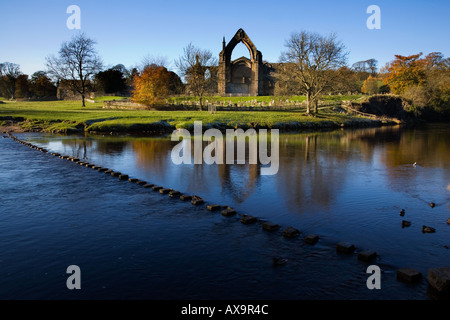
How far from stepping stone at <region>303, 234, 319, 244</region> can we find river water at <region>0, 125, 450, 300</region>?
20cm

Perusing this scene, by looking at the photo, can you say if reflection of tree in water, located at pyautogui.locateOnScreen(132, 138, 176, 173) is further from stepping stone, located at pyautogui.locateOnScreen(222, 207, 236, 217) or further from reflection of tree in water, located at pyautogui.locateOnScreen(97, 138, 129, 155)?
stepping stone, located at pyautogui.locateOnScreen(222, 207, 236, 217)

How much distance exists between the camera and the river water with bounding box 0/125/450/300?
657 centimetres

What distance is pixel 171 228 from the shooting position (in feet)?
31.2

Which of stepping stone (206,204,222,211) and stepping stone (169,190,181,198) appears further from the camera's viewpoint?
stepping stone (169,190,181,198)

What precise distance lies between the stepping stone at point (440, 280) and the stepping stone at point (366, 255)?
3.98 ft

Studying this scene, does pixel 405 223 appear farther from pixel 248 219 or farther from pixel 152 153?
pixel 152 153

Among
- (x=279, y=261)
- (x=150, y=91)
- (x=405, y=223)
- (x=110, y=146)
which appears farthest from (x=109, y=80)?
(x=279, y=261)

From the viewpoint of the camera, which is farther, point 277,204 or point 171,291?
point 277,204

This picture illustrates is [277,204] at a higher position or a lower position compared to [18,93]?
Result: lower

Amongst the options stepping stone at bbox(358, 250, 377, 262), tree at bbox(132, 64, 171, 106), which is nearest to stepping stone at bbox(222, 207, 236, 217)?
stepping stone at bbox(358, 250, 377, 262)

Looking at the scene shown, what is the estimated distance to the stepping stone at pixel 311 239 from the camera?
843 cm

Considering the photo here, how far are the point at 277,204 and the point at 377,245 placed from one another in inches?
155
